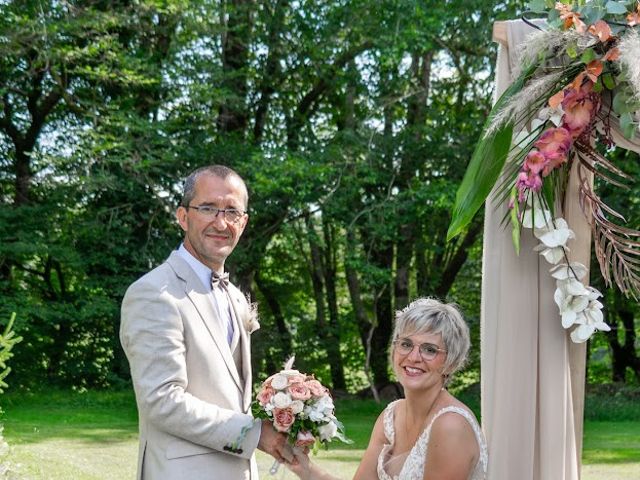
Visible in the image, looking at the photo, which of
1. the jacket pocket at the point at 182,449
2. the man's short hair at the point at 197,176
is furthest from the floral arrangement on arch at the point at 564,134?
the jacket pocket at the point at 182,449

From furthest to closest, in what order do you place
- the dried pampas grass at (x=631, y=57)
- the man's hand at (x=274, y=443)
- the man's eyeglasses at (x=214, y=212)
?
1. the man's eyeglasses at (x=214, y=212)
2. the man's hand at (x=274, y=443)
3. the dried pampas grass at (x=631, y=57)

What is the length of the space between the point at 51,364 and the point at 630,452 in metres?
10.4

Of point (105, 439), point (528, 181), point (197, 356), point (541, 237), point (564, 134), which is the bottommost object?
point (105, 439)

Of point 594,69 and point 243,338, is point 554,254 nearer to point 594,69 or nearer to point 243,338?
point 594,69

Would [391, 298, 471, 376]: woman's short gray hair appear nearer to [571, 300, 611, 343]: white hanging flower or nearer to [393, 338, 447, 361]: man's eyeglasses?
[393, 338, 447, 361]: man's eyeglasses

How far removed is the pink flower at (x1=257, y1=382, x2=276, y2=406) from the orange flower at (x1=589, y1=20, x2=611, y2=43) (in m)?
1.65

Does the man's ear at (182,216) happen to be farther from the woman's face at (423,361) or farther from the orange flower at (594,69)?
the orange flower at (594,69)

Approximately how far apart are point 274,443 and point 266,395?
18cm

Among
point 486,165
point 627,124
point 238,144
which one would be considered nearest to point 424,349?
point 486,165

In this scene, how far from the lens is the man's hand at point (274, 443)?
3.42 metres

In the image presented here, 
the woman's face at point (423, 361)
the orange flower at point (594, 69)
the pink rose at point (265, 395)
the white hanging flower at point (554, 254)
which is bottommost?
the pink rose at point (265, 395)

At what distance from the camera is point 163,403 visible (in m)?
3.24

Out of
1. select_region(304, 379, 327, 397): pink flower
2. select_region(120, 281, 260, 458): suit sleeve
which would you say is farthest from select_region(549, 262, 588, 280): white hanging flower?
select_region(120, 281, 260, 458): suit sleeve

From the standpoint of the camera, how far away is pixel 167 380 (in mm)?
3252
